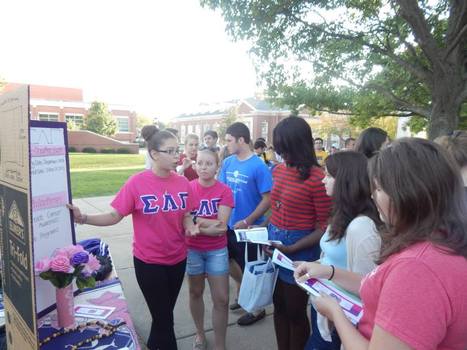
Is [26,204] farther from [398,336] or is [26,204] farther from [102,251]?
[102,251]

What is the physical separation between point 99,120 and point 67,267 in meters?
48.0

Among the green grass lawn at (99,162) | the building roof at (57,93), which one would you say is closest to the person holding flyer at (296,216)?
the green grass lawn at (99,162)

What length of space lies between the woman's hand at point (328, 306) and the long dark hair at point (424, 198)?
36cm

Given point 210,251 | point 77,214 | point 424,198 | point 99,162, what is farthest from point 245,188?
point 99,162

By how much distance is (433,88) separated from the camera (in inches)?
249

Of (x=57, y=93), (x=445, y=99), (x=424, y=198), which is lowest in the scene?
(x=424, y=198)

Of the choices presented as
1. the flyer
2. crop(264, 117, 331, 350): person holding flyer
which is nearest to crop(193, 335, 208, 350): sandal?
crop(264, 117, 331, 350): person holding flyer

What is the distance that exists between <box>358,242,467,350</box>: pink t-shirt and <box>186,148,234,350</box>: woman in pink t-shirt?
77.6 inches

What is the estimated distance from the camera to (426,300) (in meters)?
0.88

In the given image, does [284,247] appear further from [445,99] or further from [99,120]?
[99,120]

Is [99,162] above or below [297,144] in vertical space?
below

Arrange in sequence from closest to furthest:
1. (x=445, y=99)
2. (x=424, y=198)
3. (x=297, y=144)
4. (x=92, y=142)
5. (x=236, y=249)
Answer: (x=424, y=198)
(x=297, y=144)
(x=236, y=249)
(x=445, y=99)
(x=92, y=142)

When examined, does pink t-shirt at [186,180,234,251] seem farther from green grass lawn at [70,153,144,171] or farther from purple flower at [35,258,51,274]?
green grass lawn at [70,153,144,171]

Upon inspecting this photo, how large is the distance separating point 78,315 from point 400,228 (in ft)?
6.65
